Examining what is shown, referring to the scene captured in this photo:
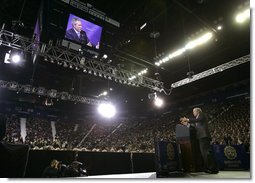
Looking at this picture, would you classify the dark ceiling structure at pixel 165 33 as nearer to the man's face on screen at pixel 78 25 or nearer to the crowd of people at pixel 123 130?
the man's face on screen at pixel 78 25

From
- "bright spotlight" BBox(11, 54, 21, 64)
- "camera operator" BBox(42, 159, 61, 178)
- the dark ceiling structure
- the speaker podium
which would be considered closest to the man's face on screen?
the dark ceiling structure

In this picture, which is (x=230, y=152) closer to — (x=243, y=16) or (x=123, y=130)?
(x=243, y=16)

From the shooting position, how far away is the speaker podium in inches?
137

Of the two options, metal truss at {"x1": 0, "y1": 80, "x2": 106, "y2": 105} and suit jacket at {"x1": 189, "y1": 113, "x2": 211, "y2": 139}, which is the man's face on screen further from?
metal truss at {"x1": 0, "y1": 80, "x2": 106, "y2": 105}

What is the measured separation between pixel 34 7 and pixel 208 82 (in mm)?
9485

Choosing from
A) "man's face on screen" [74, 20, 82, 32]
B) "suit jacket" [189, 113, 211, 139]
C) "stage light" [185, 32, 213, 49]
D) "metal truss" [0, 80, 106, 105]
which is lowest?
"suit jacket" [189, 113, 211, 139]

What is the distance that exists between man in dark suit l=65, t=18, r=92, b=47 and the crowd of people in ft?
17.5

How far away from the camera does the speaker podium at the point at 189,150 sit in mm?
3475

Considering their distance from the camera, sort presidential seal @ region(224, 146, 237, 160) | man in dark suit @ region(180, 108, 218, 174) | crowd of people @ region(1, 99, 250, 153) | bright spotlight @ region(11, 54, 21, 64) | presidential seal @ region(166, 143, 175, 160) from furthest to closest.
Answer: crowd of people @ region(1, 99, 250, 153), bright spotlight @ region(11, 54, 21, 64), presidential seal @ region(224, 146, 237, 160), man in dark suit @ region(180, 108, 218, 174), presidential seal @ region(166, 143, 175, 160)

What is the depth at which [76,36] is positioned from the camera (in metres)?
5.47

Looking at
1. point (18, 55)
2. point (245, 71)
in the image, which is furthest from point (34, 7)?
point (245, 71)

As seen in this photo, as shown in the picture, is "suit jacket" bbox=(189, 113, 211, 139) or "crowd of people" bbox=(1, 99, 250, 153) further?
"crowd of people" bbox=(1, 99, 250, 153)

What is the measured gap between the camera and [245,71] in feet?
25.9

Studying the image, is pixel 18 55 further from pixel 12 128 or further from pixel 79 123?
pixel 79 123
